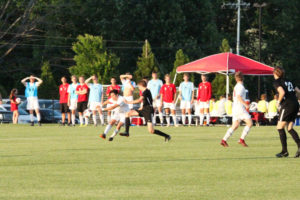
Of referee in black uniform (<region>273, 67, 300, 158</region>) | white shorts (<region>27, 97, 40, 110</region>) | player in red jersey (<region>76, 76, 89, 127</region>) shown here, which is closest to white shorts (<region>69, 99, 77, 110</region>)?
player in red jersey (<region>76, 76, 89, 127</region>)

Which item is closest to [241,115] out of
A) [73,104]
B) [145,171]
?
[145,171]

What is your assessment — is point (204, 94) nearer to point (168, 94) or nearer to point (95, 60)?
point (168, 94)

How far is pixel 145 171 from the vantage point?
12.3 meters

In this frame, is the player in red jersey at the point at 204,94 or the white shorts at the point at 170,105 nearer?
the player in red jersey at the point at 204,94

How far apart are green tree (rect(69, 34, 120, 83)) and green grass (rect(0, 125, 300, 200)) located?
31.7m

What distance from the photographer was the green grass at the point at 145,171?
966 cm

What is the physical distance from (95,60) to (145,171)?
40039mm

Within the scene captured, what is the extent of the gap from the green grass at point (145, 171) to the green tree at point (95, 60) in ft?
104

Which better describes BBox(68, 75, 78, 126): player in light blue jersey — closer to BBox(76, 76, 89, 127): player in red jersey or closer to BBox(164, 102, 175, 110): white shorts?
BBox(76, 76, 89, 127): player in red jersey

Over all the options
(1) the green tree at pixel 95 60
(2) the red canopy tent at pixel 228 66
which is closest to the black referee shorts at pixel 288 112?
(2) the red canopy tent at pixel 228 66

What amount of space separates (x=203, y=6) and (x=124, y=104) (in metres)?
49.0

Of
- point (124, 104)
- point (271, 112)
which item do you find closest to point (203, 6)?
point (271, 112)

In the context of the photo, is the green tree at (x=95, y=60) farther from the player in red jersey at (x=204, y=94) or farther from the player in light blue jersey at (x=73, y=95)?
the player in red jersey at (x=204, y=94)

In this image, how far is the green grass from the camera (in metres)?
9.66
